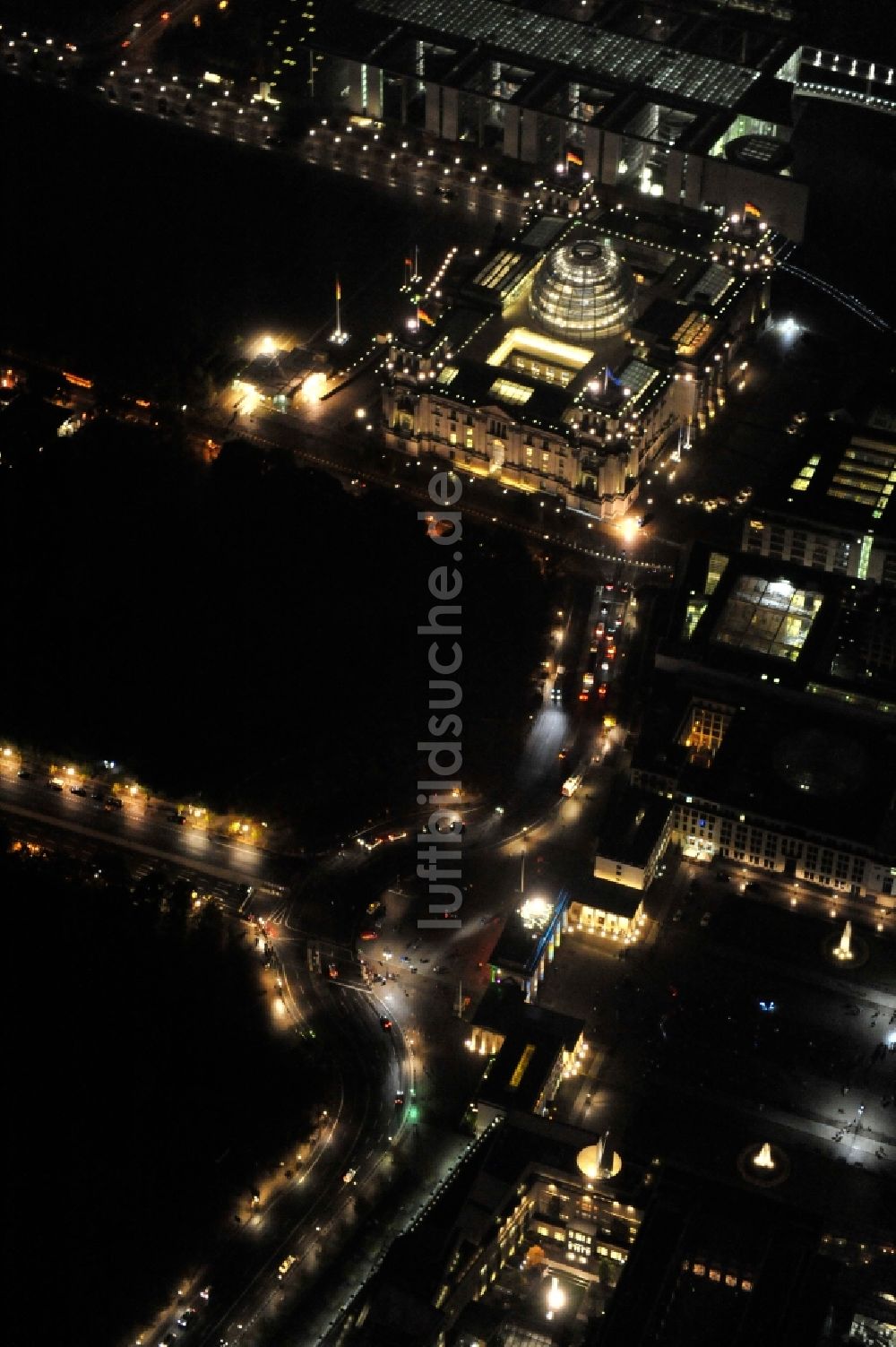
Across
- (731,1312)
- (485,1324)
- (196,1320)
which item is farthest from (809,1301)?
(196,1320)

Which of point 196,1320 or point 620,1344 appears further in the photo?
point 196,1320

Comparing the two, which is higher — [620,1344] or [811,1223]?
[811,1223]

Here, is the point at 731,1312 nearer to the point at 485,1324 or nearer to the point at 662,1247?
the point at 662,1247

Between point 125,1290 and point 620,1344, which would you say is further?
point 125,1290

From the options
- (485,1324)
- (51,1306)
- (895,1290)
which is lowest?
(51,1306)

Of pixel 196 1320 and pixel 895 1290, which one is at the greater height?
pixel 895 1290

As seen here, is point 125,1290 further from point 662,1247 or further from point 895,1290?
point 895,1290

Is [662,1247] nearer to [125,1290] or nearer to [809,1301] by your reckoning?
[809,1301]

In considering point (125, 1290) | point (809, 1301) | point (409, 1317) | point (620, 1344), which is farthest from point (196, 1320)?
point (809, 1301)

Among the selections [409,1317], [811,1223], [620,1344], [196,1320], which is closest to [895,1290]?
[811,1223]
